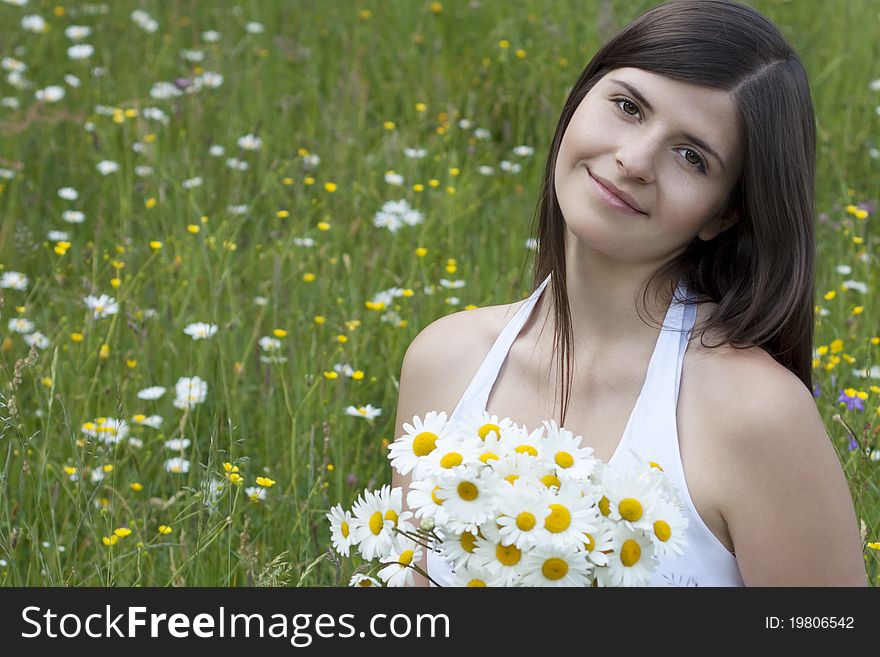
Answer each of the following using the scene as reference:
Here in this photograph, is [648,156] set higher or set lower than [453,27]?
lower

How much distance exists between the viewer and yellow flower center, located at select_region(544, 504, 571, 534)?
1.05 m

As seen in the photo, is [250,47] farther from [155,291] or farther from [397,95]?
[155,291]

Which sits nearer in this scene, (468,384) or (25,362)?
(25,362)

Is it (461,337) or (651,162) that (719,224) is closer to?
(651,162)

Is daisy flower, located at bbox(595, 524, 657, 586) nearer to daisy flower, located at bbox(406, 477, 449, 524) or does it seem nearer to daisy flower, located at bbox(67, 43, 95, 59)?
daisy flower, located at bbox(406, 477, 449, 524)

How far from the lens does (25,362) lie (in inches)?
66.0

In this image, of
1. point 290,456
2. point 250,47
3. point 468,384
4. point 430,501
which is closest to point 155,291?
point 290,456

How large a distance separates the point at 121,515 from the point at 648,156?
1.24m

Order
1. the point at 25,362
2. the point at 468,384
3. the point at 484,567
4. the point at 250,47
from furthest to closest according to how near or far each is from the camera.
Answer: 1. the point at 250,47
2. the point at 468,384
3. the point at 25,362
4. the point at 484,567

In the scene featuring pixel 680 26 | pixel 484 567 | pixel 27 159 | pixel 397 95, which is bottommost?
pixel 484 567

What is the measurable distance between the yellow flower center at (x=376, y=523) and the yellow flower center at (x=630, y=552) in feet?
0.93

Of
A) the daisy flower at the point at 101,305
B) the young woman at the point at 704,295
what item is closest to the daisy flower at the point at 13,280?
the daisy flower at the point at 101,305

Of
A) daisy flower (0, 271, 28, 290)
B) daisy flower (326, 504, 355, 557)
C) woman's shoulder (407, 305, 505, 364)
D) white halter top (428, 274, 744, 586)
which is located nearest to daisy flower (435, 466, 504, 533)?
daisy flower (326, 504, 355, 557)

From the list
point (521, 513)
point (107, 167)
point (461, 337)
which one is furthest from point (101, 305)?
point (521, 513)
